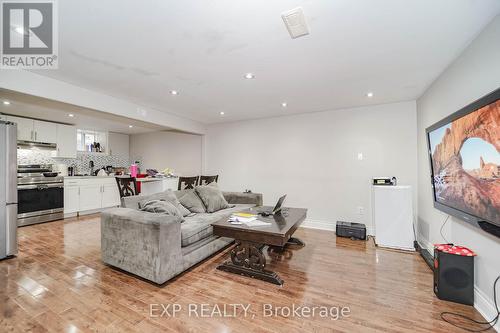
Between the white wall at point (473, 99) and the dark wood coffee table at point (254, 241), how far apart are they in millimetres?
1601

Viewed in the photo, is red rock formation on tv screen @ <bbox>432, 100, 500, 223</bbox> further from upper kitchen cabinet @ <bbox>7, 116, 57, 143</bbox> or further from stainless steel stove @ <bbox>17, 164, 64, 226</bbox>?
upper kitchen cabinet @ <bbox>7, 116, 57, 143</bbox>

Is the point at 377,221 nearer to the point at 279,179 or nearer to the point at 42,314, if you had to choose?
the point at 279,179

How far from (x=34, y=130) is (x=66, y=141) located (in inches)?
24.8

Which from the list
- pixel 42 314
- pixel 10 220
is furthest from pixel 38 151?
pixel 42 314

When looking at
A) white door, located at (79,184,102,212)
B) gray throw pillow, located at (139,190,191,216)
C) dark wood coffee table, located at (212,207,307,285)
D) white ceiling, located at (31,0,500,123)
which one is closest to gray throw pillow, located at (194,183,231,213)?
gray throw pillow, located at (139,190,191,216)

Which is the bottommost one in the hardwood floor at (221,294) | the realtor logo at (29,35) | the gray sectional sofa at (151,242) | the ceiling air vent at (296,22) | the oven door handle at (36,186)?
the hardwood floor at (221,294)

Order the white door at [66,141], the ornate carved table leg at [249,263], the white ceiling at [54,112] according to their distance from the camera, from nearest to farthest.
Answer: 1. the ornate carved table leg at [249,263]
2. the white ceiling at [54,112]
3. the white door at [66,141]

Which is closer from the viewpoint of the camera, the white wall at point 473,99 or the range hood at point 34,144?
the white wall at point 473,99

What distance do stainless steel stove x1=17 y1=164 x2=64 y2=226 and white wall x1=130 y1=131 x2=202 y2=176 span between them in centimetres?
223

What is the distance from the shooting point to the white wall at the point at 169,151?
224 inches

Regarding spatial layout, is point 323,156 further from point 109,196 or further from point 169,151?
point 109,196

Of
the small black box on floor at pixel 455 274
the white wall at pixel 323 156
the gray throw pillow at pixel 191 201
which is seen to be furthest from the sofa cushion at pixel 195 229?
the small black box on floor at pixel 455 274

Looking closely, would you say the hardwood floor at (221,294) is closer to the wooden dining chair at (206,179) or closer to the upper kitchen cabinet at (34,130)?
the wooden dining chair at (206,179)

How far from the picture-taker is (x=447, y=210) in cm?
220
